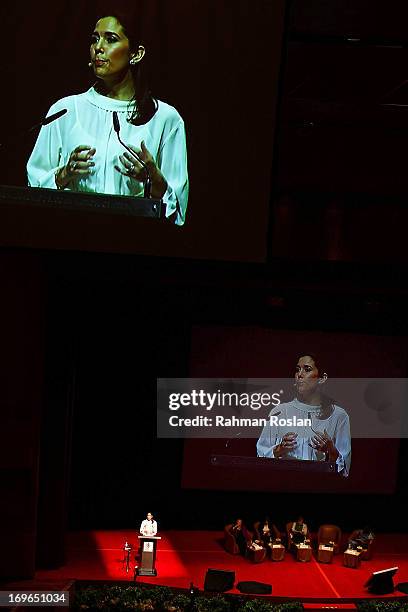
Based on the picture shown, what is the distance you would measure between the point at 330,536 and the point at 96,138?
19.6 feet

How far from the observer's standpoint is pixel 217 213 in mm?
9125

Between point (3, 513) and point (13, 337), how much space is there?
1.95m

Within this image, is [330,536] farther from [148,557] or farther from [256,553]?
[148,557]

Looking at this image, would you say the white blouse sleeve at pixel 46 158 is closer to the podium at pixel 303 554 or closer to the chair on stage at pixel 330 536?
the podium at pixel 303 554

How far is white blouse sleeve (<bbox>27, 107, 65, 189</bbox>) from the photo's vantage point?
8789mm

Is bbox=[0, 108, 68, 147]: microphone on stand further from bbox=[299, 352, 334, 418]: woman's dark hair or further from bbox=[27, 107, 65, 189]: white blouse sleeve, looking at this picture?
bbox=[299, 352, 334, 418]: woman's dark hair

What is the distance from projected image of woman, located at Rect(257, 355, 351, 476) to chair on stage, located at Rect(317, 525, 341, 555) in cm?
97

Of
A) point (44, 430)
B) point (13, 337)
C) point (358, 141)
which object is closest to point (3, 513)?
point (44, 430)

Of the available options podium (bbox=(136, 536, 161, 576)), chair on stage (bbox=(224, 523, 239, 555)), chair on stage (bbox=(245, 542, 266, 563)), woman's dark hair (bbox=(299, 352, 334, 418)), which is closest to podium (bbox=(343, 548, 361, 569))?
chair on stage (bbox=(245, 542, 266, 563))

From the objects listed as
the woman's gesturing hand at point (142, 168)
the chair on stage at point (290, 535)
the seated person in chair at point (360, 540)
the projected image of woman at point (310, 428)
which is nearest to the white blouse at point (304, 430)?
the projected image of woman at point (310, 428)

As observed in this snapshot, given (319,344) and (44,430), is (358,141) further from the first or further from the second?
(44,430)

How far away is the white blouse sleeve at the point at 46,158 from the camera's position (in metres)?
8.79

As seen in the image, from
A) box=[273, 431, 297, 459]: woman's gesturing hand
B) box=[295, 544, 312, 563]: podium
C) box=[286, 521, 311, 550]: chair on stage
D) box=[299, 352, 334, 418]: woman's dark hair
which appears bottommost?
box=[295, 544, 312, 563]: podium

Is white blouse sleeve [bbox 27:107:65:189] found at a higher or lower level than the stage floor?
higher
